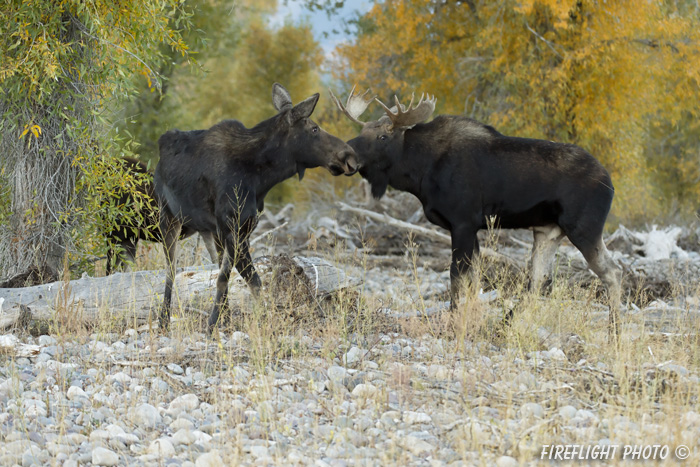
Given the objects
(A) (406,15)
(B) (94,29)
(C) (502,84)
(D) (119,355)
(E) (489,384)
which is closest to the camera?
(E) (489,384)

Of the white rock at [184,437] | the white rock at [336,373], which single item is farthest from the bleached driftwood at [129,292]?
the white rock at [184,437]

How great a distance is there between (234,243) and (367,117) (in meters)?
14.9

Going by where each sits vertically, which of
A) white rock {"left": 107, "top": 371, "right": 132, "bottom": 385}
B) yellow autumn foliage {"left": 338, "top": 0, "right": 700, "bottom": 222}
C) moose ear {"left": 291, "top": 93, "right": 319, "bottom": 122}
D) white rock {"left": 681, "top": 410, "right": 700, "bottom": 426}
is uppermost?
yellow autumn foliage {"left": 338, "top": 0, "right": 700, "bottom": 222}

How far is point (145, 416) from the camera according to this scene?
4762 mm

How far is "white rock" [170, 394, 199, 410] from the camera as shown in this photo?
197 inches

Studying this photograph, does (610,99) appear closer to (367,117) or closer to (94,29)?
(367,117)

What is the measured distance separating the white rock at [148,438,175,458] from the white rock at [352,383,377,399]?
137 centimetres

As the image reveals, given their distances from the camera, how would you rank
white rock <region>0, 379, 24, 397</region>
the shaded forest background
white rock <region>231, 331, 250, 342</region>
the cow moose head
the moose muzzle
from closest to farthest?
1. white rock <region>0, 379, 24, 397</region>
2. white rock <region>231, 331, 250, 342</region>
3. the cow moose head
4. the moose muzzle
5. the shaded forest background

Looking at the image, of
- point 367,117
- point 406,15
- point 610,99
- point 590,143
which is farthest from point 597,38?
point 367,117

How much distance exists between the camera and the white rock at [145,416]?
4720 millimetres

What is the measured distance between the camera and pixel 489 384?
5332 millimetres

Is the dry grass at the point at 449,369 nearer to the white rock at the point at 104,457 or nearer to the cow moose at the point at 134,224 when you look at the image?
the white rock at the point at 104,457

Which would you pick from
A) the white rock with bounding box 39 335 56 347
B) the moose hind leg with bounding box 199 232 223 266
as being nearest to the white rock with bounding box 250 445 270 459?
the white rock with bounding box 39 335 56 347

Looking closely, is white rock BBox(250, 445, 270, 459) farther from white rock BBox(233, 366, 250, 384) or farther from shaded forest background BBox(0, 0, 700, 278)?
shaded forest background BBox(0, 0, 700, 278)
